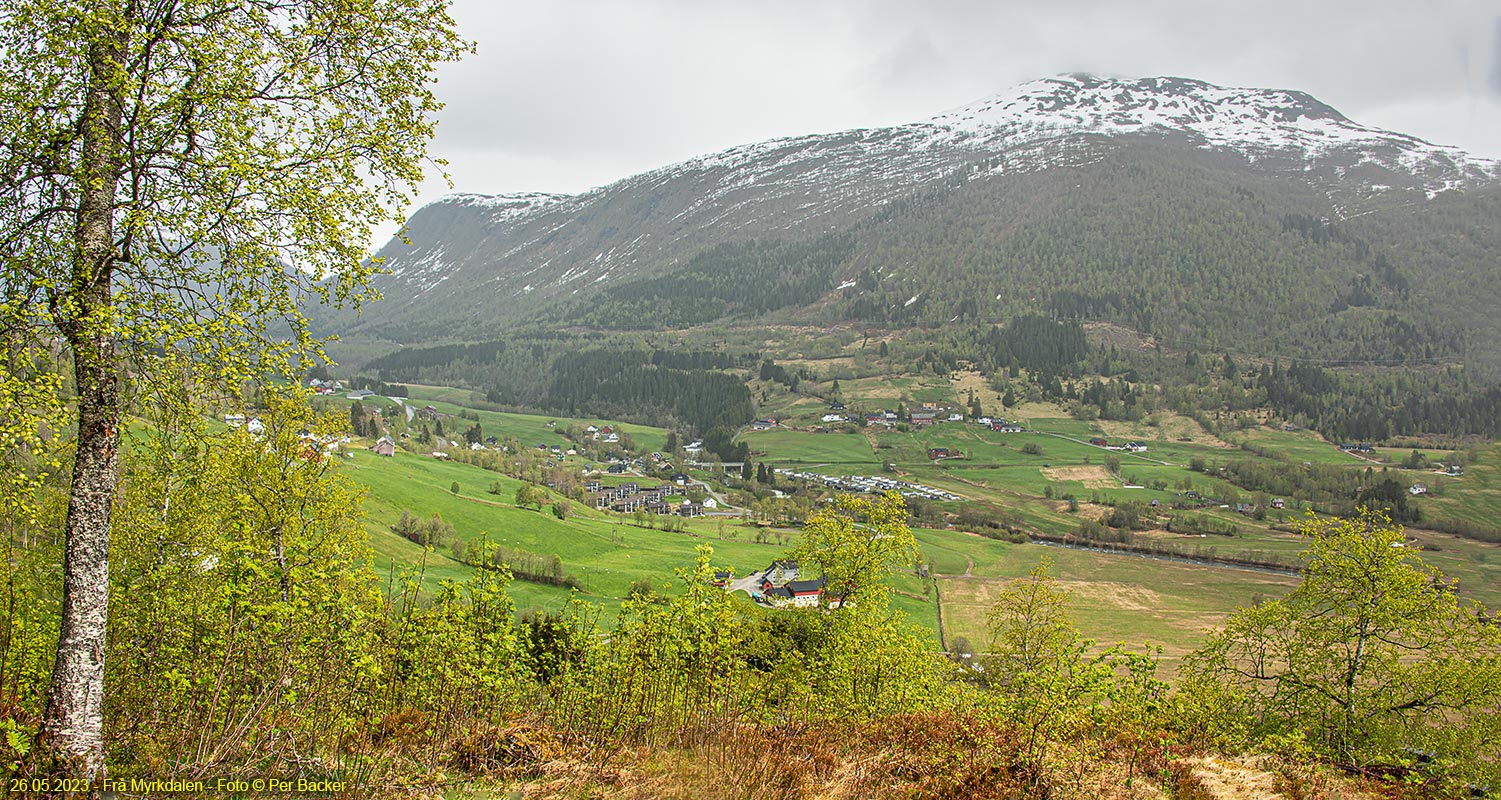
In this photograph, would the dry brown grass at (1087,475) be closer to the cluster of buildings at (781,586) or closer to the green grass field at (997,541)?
the green grass field at (997,541)

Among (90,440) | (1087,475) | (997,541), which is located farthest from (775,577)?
(1087,475)

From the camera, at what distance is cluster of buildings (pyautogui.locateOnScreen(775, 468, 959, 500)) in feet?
387

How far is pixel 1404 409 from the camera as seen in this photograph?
172125mm

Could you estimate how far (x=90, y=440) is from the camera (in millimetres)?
6543

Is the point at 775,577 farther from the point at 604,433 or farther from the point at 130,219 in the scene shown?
the point at 604,433

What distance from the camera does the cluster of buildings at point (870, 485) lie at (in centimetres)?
Result: 11806

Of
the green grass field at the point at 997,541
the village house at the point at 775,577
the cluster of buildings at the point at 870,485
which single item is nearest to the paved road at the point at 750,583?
the village house at the point at 775,577

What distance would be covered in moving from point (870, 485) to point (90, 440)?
12075cm

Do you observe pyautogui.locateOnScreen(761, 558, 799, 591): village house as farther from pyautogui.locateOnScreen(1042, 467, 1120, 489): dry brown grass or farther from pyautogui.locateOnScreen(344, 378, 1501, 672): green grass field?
pyautogui.locateOnScreen(1042, 467, 1120, 489): dry brown grass

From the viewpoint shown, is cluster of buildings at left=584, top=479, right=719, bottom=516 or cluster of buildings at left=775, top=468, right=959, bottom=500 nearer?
cluster of buildings at left=584, top=479, right=719, bottom=516

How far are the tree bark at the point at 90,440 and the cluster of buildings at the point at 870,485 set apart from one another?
110 metres

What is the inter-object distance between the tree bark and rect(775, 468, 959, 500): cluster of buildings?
11000cm

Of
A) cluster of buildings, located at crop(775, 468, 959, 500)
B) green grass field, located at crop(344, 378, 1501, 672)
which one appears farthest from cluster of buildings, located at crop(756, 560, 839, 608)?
cluster of buildings, located at crop(775, 468, 959, 500)

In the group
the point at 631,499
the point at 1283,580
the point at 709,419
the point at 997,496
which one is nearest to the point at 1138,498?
the point at 997,496
